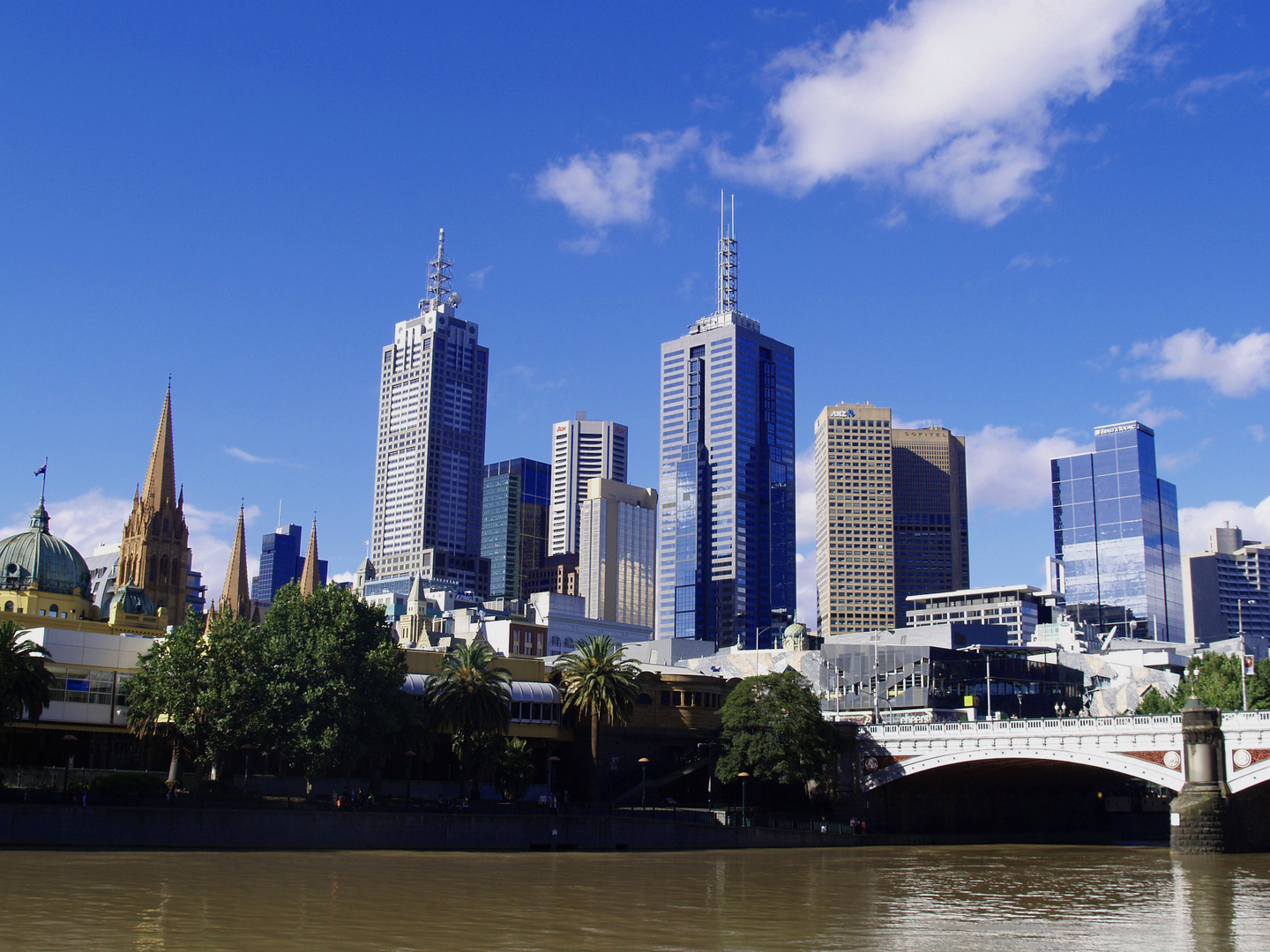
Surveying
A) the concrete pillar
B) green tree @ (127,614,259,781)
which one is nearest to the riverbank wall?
green tree @ (127,614,259,781)

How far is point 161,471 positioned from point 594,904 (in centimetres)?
15759

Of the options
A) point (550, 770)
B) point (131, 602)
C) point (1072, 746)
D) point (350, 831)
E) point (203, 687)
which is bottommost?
point (350, 831)

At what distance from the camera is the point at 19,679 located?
7712cm

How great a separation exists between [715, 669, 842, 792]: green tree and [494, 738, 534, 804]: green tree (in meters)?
16.0

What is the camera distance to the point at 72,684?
90.6 metres

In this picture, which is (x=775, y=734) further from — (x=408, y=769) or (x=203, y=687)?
(x=203, y=687)

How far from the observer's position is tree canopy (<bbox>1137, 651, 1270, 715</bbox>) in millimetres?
116500

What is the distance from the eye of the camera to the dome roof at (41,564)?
380 ft

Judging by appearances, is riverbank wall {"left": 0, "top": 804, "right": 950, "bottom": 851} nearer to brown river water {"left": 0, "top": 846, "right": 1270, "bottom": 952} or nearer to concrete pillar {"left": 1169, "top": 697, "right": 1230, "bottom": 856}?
brown river water {"left": 0, "top": 846, "right": 1270, "bottom": 952}

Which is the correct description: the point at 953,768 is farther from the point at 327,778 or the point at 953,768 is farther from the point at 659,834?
the point at 327,778

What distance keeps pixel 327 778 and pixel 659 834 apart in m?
27.1

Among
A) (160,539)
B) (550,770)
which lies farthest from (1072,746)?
(160,539)

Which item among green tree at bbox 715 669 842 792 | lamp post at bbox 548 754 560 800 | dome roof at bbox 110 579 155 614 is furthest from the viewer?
dome roof at bbox 110 579 155 614

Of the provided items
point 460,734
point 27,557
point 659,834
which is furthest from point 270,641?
point 27,557
